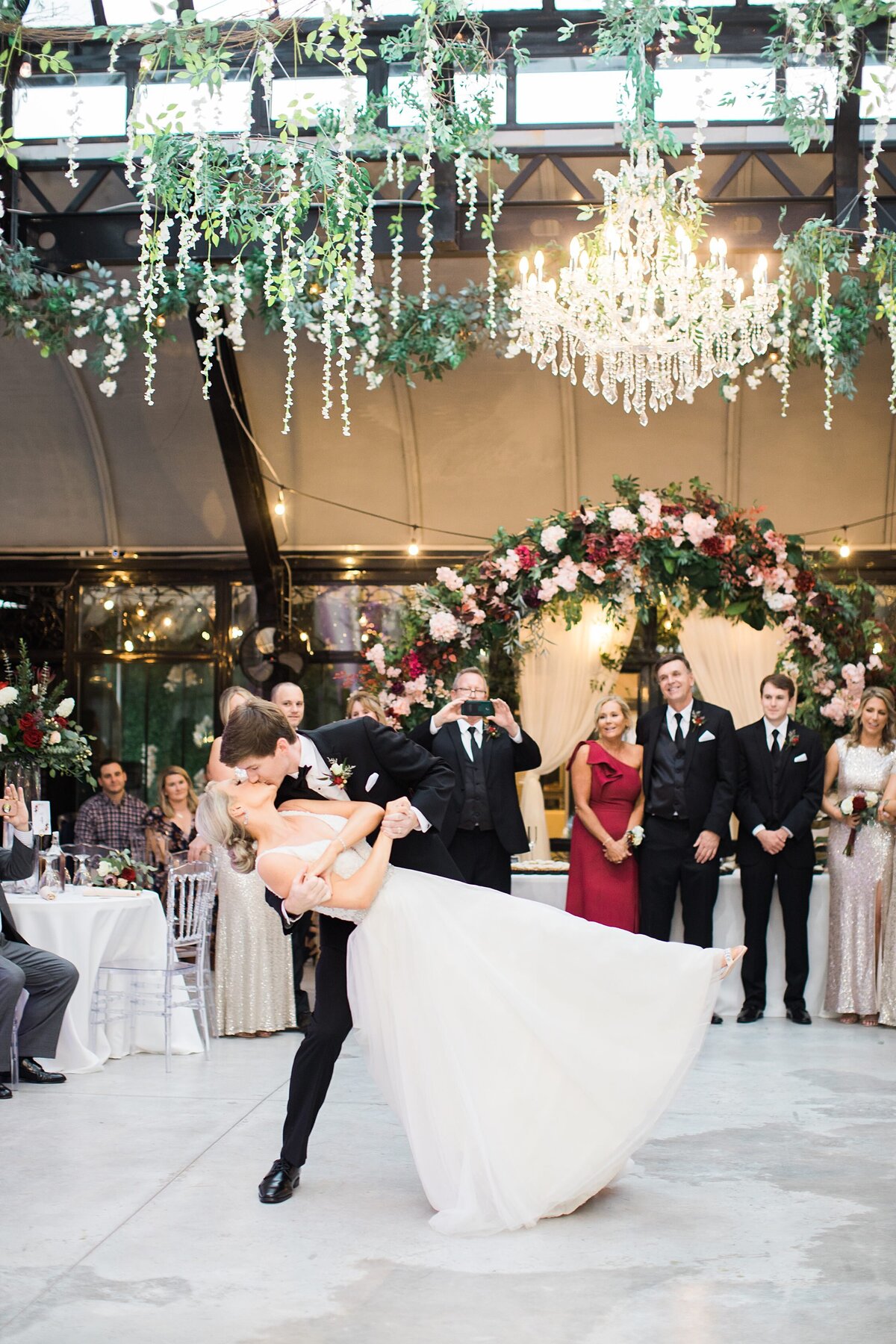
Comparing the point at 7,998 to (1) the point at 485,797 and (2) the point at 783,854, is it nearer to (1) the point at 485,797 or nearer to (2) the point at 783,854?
(1) the point at 485,797

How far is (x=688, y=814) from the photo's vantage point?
281 inches

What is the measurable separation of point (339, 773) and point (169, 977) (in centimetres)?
264

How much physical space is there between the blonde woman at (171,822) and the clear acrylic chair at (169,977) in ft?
6.22

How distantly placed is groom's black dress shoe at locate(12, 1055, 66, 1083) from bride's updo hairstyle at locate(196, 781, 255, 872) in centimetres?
116

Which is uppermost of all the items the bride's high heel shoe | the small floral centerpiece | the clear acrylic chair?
the bride's high heel shoe

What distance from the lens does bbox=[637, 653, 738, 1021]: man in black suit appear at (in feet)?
23.4

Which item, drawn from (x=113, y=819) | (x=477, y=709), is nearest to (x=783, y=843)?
(x=477, y=709)

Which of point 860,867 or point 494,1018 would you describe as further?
point 860,867

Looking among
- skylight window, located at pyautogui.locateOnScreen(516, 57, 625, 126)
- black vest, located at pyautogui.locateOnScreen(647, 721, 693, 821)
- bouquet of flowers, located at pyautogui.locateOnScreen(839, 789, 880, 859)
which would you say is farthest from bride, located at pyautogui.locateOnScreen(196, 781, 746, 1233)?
skylight window, located at pyautogui.locateOnScreen(516, 57, 625, 126)

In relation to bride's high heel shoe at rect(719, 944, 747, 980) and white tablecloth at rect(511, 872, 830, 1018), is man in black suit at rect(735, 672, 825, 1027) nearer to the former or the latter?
white tablecloth at rect(511, 872, 830, 1018)

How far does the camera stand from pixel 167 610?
1093 cm

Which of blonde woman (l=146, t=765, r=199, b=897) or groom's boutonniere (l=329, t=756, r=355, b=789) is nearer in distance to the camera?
groom's boutonniere (l=329, t=756, r=355, b=789)

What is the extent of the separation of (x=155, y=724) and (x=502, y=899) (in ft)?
24.3

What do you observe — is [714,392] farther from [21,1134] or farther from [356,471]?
[21,1134]
